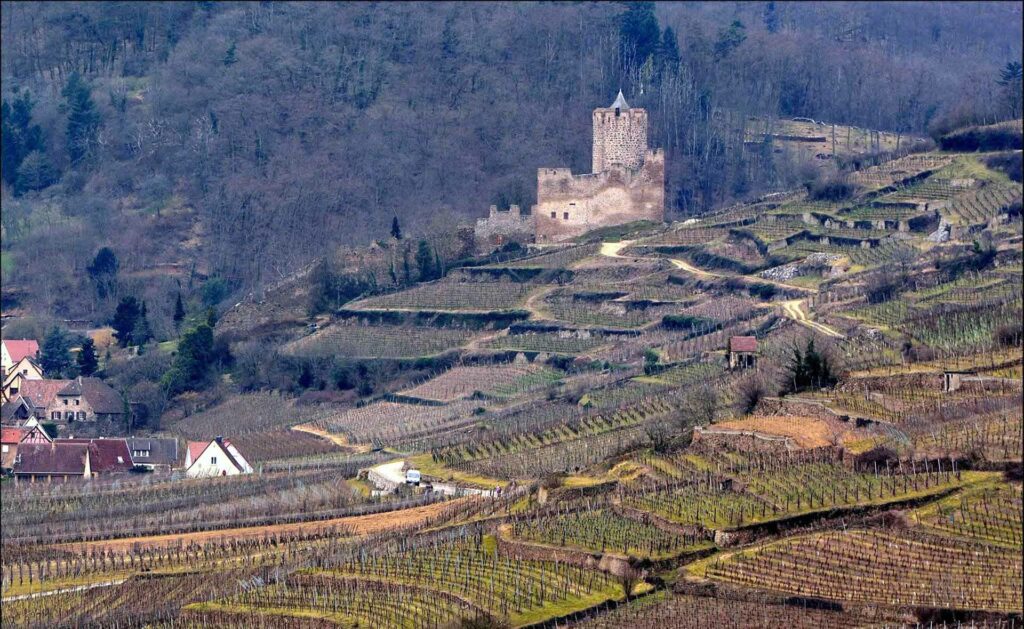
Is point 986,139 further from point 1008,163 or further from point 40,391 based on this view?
point 40,391

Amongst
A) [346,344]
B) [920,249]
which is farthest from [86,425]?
[920,249]

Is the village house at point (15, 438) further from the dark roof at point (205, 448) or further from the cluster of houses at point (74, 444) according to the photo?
the dark roof at point (205, 448)

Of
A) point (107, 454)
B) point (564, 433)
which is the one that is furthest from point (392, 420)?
point (564, 433)

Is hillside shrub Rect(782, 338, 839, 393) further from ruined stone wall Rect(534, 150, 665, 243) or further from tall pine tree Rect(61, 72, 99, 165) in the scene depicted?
tall pine tree Rect(61, 72, 99, 165)

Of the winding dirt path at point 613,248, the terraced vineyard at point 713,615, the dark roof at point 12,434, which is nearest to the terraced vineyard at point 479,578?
the terraced vineyard at point 713,615

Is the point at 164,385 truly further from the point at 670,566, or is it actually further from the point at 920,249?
the point at 670,566

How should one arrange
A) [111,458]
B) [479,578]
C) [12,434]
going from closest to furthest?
[479,578]
[111,458]
[12,434]
